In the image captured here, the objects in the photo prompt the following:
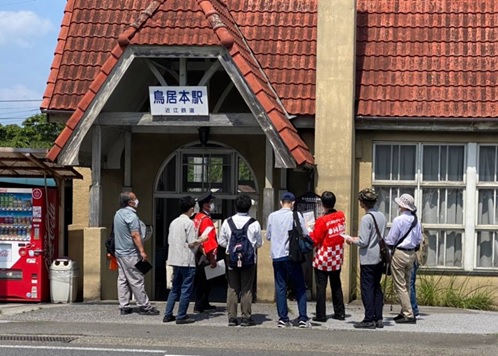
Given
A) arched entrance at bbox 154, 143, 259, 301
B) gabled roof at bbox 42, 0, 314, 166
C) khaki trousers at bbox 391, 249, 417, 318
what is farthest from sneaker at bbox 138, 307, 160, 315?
khaki trousers at bbox 391, 249, 417, 318

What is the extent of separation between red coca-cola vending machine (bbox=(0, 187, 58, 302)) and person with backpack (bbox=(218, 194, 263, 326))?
373 cm

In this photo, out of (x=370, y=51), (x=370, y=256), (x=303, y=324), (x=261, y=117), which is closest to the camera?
(x=370, y=256)

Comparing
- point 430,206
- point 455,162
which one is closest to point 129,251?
point 430,206

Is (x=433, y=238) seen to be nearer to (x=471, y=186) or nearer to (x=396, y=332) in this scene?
(x=471, y=186)

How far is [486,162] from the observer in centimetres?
1378

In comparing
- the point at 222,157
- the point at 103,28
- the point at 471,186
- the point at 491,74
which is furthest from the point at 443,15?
the point at 103,28

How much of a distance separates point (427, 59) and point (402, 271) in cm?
485

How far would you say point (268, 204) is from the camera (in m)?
12.7

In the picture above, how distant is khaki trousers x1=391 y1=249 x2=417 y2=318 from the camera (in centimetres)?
1085

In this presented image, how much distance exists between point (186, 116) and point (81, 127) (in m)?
1.62

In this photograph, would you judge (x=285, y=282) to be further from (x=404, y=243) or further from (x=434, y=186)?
(x=434, y=186)

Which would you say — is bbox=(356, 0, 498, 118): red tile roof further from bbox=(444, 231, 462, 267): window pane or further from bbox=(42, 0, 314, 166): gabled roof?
bbox=(444, 231, 462, 267): window pane

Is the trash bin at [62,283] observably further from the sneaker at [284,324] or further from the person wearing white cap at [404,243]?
the person wearing white cap at [404,243]

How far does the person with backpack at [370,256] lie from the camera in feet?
34.4
